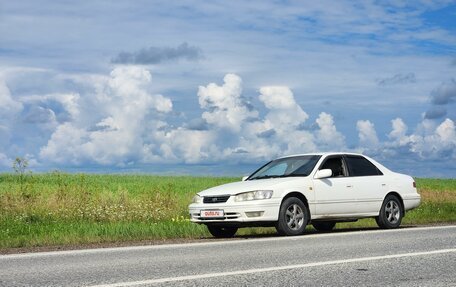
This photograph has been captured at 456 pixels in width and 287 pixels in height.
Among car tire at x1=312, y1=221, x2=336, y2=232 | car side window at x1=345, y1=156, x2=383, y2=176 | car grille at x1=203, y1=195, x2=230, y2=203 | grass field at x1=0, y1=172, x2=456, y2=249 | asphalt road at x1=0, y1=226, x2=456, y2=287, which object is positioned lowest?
asphalt road at x1=0, y1=226, x2=456, y2=287

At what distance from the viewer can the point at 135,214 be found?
61.9ft

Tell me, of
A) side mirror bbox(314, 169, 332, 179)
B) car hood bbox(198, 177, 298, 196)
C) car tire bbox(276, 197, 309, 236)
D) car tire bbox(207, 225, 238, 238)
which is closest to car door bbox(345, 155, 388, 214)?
side mirror bbox(314, 169, 332, 179)

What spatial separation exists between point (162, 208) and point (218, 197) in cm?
634

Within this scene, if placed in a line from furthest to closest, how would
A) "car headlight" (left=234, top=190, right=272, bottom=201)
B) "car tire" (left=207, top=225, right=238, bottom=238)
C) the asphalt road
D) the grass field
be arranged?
"car tire" (left=207, top=225, right=238, bottom=238) < the grass field < "car headlight" (left=234, top=190, right=272, bottom=201) < the asphalt road

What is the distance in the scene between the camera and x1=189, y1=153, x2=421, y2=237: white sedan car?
14164mm

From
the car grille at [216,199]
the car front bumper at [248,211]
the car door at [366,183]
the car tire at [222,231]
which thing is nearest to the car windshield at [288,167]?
the car door at [366,183]

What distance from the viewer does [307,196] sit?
14.9 m

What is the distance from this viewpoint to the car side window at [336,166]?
52.4 feet

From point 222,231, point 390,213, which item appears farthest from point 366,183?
point 222,231

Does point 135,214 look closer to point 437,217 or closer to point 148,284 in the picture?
point 437,217

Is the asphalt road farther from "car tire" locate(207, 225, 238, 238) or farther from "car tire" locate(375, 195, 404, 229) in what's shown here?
"car tire" locate(375, 195, 404, 229)

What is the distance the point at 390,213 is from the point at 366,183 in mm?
1000

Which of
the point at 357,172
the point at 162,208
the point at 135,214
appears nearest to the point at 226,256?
the point at 357,172

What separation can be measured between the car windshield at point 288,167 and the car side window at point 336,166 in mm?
337
